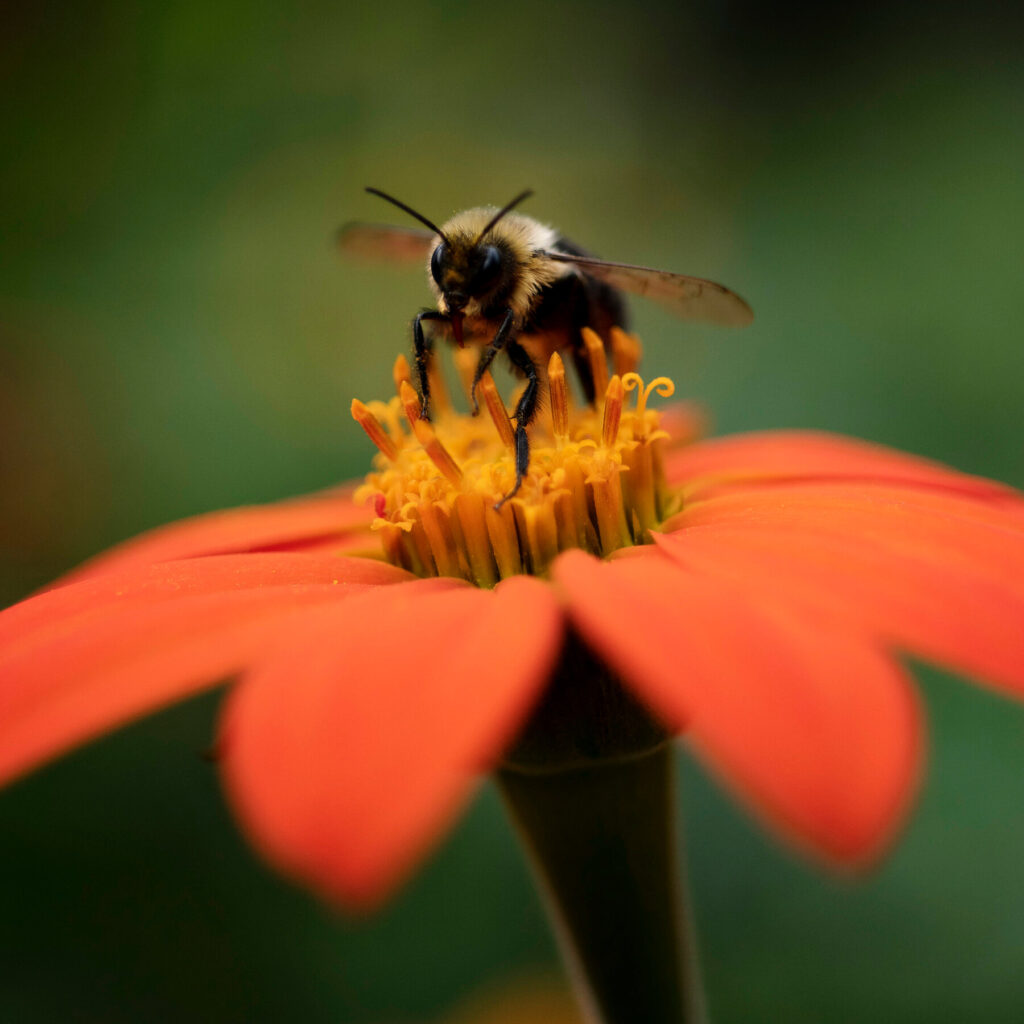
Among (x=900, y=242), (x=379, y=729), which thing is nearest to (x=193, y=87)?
(x=900, y=242)

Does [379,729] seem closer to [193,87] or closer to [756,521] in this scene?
[756,521]

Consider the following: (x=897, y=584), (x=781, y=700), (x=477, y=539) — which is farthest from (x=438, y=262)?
(x=781, y=700)

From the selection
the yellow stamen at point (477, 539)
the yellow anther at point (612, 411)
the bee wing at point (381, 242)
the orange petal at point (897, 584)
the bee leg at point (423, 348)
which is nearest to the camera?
the orange petal at point (897, 584)

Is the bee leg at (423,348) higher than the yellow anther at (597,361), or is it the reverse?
the bee leg at (423,348)

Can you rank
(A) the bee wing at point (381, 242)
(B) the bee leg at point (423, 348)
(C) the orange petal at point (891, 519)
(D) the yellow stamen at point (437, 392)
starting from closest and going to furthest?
(C) the orange petal at point (891, 519), (B) the bee leg at point (423, 348), (D) the yellow stamen at point (437, 392), (A) the bee wing at point (381, 242)

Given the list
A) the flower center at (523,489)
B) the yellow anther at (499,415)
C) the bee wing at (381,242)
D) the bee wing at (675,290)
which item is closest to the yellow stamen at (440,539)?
the flower center at (523,489)

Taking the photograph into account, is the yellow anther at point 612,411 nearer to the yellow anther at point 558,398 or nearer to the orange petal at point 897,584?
the yellow anther at point 558,398

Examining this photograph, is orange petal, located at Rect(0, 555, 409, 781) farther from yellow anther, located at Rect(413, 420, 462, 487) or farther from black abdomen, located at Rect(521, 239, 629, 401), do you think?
black abdomen, located at Rect(521, 239, 629, 401)
